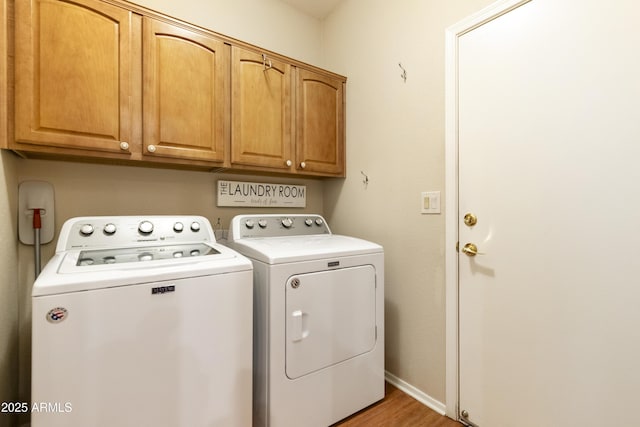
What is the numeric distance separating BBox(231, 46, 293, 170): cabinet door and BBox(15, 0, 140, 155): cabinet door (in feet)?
1.69

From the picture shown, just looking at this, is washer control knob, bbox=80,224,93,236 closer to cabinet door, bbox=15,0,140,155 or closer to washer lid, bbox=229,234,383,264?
cabinet door, bbox=15,0,140,155

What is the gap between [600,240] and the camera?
3.54 ft

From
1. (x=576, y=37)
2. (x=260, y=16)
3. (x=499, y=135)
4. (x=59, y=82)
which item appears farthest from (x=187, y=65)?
(x=576, y=37)

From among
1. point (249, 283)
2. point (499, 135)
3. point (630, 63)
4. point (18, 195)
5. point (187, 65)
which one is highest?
point (187, 65)

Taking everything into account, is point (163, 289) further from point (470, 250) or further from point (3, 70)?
point (470, 250)

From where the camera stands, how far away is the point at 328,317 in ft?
4.81

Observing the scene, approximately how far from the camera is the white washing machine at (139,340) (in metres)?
0.91

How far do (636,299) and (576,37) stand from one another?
0.99 m

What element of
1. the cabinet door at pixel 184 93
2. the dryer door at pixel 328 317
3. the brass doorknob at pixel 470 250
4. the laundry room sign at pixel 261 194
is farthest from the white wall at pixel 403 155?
the cabinet door at pixel 184 93

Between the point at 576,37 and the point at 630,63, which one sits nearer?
the point at 630,63

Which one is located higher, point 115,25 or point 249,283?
point 115,25

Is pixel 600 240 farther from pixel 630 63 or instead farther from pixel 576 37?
pixel 576 37

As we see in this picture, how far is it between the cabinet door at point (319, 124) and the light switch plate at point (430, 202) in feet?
2.41

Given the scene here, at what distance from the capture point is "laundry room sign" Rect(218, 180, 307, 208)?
2.02m
